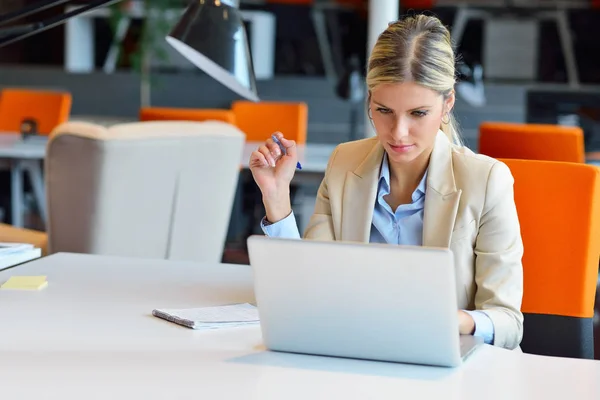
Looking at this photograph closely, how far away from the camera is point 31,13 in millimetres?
2051

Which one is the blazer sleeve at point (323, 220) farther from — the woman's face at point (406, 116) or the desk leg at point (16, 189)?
the desk leg at point (16, 189)

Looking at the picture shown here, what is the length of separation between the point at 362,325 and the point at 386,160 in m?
0.70

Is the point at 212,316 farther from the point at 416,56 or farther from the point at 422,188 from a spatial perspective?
the point at 416,56

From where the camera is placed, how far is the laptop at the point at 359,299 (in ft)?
4.71

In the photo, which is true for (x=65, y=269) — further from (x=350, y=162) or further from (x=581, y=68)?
(x=581, y=68)

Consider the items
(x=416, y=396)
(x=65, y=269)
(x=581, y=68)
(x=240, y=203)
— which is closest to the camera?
(x=416, y=396)

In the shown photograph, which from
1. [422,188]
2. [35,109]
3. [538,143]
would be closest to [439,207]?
[422,188]

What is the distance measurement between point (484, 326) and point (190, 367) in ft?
1.95

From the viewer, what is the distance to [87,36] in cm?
940

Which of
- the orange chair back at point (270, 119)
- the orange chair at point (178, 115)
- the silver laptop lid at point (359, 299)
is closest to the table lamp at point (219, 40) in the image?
the silver laptop lid at point (359, 299)

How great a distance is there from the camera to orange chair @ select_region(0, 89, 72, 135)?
6078mm

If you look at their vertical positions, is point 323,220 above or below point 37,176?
above

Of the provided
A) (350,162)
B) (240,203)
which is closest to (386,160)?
(350,162)

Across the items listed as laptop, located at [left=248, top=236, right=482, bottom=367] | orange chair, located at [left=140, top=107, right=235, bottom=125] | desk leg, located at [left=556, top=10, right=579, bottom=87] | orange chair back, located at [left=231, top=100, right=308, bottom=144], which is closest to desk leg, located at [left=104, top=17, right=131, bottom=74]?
orange chair back, located at [left=231, top=100, right=308, bottom=144]
